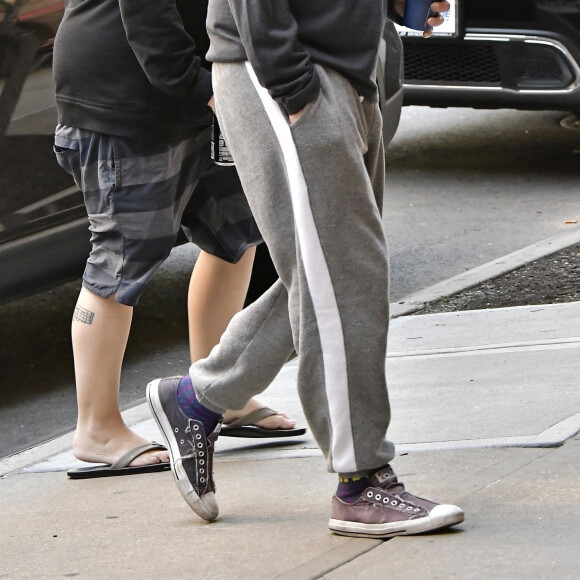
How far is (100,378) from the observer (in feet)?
12.7

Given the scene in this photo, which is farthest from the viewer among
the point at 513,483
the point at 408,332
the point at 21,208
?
the point at 408,332

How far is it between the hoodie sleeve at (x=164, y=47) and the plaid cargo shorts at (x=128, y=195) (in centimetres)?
30

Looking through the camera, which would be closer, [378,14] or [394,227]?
[378,14]

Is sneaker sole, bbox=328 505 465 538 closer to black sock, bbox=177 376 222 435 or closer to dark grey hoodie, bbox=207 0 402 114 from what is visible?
black sock, bbox=177 376 222 435

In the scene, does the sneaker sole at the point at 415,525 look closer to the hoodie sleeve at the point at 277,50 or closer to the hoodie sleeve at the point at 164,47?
the hoodie sleeve at the point at 277,50

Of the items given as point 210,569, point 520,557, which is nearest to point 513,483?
point 520,557

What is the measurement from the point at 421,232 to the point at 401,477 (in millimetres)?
3605

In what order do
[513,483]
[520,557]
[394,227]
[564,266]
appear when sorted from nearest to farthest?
[520,557], [513,483], [564,266], [394,227]

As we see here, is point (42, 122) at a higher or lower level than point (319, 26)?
lower

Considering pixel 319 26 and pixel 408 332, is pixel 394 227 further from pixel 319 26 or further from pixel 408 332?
pixel 319 26

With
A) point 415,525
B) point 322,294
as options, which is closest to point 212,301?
point 322,294

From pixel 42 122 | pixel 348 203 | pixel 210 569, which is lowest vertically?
pixel 210 569

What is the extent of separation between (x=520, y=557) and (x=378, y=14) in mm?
1179

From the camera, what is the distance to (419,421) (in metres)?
4.01
